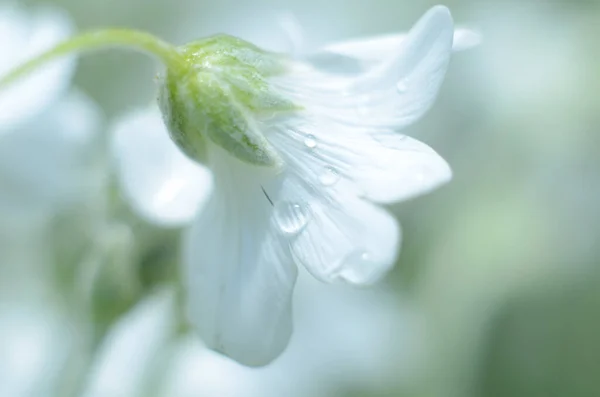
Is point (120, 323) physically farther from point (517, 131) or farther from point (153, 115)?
point (517, 131)

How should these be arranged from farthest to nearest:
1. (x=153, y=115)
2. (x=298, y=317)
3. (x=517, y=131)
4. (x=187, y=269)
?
1. (x=517, y=131)
2. (x=298, y=317)
3. (x=153, y=115)
4. (x=187, y=269)

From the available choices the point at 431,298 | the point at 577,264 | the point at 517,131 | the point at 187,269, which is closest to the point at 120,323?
the point at 187,269

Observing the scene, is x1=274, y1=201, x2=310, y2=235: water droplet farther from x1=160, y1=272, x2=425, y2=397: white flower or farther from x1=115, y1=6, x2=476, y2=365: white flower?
x1=160, y1=272, x2=425, y2=397: white flower

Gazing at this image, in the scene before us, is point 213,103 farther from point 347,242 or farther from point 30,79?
point 30,79

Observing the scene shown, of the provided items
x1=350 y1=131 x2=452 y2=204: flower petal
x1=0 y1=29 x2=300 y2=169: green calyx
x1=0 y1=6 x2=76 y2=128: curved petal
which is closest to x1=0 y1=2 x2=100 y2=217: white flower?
x1=0 y1=6 x2=76 y2=128: curved petal

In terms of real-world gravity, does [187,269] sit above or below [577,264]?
below

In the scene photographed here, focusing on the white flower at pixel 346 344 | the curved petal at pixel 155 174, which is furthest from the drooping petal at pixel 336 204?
the white flower at pixel 346 344
